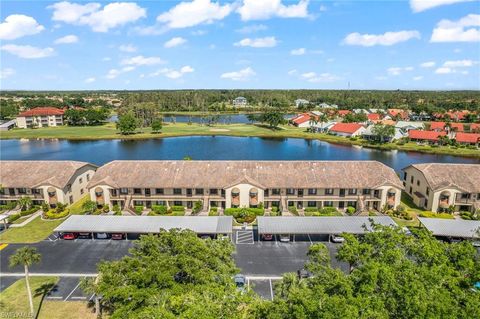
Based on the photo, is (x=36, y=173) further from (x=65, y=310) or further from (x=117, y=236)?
(x=65, y=310)

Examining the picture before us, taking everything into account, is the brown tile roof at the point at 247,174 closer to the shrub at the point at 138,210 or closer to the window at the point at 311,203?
the window at the point at 311,203

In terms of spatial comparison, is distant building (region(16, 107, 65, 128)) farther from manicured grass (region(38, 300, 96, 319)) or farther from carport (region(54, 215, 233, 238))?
manicured grass (region(38, 300, 96, 319))

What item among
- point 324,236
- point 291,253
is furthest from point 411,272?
point 324,236

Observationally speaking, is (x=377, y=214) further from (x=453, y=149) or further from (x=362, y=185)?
(x=453, y=149)

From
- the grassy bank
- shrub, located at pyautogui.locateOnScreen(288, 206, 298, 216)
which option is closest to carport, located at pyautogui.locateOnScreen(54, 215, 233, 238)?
shrub, located at pyautogui.locateOnScreen(288, 206, 298, 216)

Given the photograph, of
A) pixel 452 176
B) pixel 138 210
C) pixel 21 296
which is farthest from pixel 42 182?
pixel 452 176
